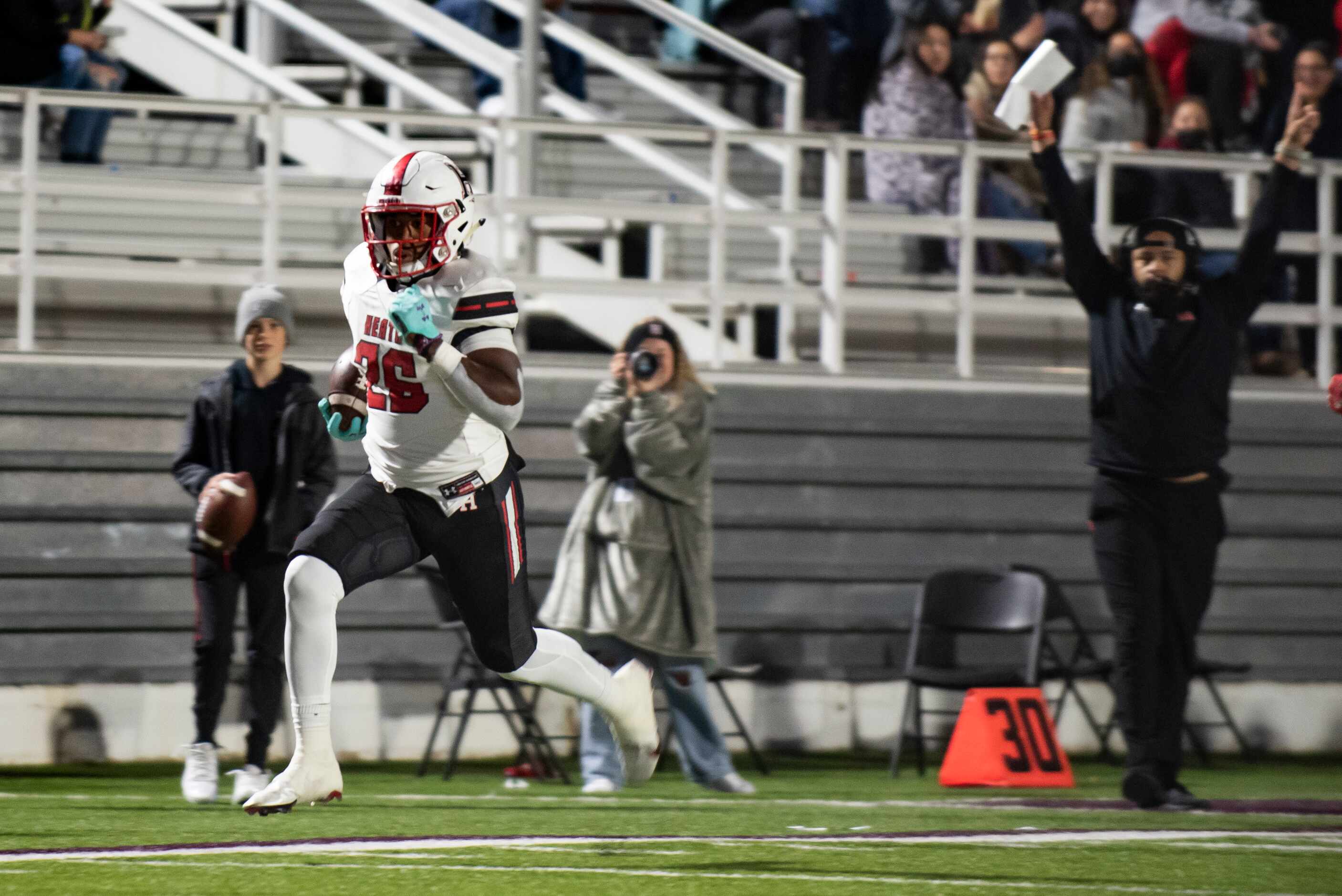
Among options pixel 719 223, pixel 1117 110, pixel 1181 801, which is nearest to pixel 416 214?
pixel 1181 801

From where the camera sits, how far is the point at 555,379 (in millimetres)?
10617

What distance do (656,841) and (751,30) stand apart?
323 inches

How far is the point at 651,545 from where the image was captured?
8938 millimetres

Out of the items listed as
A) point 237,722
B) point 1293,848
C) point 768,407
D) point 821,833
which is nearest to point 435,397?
point 821,833

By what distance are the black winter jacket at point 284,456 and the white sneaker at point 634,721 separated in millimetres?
2164

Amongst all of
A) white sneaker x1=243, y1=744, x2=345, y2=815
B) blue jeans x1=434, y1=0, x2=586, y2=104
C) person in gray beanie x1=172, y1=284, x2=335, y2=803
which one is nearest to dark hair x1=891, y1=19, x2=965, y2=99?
blue jeans x1=434, y1=0, x2=586, y2=104

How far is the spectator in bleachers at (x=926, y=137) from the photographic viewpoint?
12.4m

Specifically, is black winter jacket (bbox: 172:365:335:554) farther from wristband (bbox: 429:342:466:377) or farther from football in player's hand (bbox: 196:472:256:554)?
wristband (bbox: 429:342:466:377)

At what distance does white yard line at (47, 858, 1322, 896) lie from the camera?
5551mm

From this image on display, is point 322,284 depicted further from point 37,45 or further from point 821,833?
point 821,833

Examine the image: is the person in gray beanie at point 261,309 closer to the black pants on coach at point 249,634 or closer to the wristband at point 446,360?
the black pants on coach at point 249,634

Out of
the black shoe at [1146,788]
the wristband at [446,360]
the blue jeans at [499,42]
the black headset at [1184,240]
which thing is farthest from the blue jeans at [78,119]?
the black shoe at [1146,788]

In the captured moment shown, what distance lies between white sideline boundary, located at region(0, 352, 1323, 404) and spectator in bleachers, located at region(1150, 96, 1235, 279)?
0.93m

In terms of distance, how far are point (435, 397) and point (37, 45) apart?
6.31m
